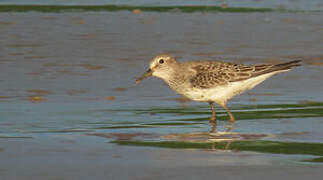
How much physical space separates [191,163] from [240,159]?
1.77 feet

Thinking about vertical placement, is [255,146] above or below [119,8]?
below

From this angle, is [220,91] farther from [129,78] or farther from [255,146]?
[129,78]

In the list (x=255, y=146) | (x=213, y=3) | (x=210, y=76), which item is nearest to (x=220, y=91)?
(x=210, y=76)

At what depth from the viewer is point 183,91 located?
12.6m

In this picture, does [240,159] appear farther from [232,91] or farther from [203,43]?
[203,43]

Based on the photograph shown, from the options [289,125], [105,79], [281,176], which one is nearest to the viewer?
[281,176]

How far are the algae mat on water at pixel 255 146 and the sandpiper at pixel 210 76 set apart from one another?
2244mm

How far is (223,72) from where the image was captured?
12.7 metres

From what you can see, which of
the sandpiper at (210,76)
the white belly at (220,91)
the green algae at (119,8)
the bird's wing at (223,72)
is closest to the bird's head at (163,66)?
the sandpiper at (210,76)

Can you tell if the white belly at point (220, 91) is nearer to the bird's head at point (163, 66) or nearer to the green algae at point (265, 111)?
the green algae at point (265, 111)

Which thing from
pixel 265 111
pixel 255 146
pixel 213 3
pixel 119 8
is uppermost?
pixel 213 3

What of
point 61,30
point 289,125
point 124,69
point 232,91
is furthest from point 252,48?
point 289,125

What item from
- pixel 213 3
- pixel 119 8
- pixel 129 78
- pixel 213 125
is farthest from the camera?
pixel 213 3

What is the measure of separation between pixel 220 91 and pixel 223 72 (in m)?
0.29
